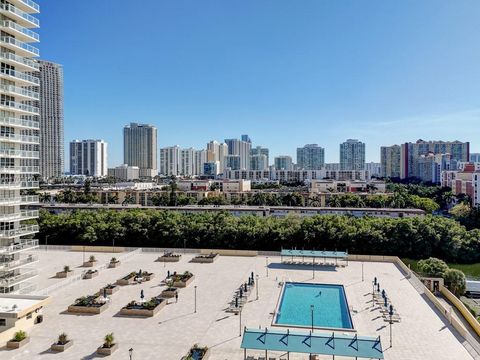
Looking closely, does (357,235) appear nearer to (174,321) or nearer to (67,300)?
(174,321)

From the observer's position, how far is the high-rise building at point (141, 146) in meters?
152

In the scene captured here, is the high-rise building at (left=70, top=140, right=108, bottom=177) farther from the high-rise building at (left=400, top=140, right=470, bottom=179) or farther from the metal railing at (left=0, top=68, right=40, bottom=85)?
the metal railing at (left=0, top=68, right=40, bottom=85)

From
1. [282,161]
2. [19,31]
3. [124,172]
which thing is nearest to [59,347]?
[19,31]

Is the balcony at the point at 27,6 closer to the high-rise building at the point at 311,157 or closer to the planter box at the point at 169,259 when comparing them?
the planter box at the point at 169,259

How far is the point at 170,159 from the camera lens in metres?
159

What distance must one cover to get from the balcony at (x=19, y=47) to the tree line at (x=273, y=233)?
1903cm

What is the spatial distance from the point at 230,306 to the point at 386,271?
12.4 meters

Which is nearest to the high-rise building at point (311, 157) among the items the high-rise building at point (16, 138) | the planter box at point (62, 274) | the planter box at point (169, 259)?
the planter box at point (169, 259)

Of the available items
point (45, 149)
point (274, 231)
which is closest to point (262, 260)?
point (274, 231)

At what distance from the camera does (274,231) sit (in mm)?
34188

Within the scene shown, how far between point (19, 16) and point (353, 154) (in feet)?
440

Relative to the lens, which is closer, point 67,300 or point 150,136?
point 67,300

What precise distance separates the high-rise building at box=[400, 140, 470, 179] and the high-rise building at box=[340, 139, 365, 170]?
22940 mm

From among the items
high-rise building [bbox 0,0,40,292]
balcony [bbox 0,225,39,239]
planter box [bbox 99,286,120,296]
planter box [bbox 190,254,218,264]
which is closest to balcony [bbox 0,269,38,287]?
high-rise building [bbox 0,0,40,292]
